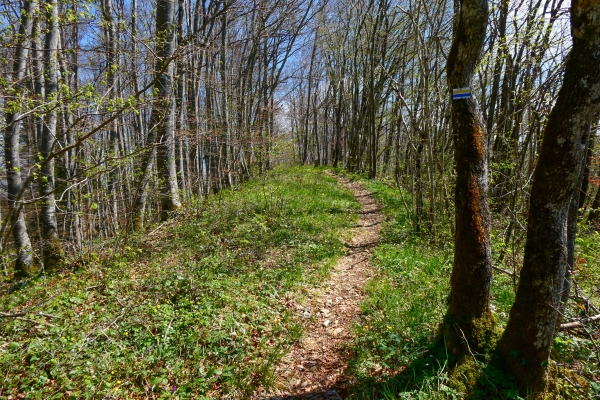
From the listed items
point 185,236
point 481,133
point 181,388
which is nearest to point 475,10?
point 481,133

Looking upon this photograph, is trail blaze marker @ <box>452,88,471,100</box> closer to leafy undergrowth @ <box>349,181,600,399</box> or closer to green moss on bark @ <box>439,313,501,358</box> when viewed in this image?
green moss on bark @ <box>439,313,501,358</box>

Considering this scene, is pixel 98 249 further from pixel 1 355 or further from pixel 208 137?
pixel 208 137

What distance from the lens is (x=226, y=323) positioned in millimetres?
4184

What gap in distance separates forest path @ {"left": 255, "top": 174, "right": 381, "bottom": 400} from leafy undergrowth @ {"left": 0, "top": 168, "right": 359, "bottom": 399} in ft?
0.69

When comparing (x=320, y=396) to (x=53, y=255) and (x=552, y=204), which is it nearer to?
(x=552, y=204)

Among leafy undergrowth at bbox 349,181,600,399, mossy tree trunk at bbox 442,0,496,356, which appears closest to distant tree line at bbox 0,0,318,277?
mossy tree trunk at bbox 442,0,496,356

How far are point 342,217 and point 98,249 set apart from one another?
261 inches

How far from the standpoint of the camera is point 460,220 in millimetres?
3109

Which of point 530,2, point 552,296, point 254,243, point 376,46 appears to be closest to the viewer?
point 552,296

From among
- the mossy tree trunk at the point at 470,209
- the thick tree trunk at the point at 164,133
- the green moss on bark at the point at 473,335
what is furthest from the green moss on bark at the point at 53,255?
the mossy tree trunk at the point at 470,209

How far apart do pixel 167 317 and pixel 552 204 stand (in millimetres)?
4571

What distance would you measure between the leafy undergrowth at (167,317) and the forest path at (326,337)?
21cm

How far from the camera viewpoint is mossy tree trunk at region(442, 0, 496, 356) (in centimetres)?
296

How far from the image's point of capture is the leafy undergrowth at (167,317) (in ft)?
10.9
